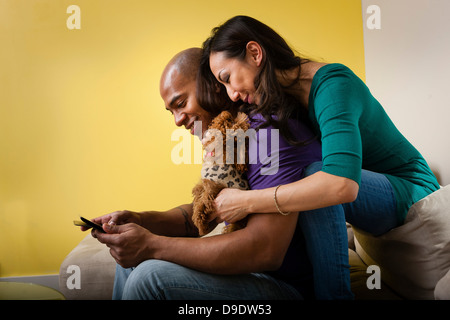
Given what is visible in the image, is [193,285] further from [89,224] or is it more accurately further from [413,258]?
[413,258]

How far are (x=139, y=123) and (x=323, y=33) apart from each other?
1240mm

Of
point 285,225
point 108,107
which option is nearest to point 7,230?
point 108,107

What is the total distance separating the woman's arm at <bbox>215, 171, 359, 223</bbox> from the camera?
0.93 m

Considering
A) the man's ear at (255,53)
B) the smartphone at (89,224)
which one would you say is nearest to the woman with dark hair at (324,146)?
the man's ear at (255,53)

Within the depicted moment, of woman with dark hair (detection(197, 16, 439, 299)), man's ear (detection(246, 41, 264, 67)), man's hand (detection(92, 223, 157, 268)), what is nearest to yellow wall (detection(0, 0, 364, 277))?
woman with dark hair (detection(197, 16, 439, 299))

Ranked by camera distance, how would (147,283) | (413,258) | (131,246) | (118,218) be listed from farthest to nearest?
(118,218) → (413,258) → (131,246) → (147,283)

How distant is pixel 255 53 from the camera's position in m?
1.23

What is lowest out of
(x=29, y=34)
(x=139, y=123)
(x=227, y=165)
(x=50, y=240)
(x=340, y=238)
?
(x=50, y=240)

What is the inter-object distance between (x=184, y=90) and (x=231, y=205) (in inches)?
21.7

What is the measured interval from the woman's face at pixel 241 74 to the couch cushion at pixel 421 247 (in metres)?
0.58

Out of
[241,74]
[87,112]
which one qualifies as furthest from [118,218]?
[87,112]
